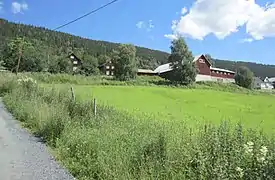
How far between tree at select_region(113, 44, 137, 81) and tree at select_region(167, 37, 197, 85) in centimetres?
832

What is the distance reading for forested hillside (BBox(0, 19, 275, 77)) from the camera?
9559 centimetres

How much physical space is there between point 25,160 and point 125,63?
224 feet

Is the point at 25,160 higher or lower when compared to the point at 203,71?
lower

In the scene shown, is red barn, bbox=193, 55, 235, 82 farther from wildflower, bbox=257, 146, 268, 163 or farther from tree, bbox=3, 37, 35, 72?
wildflower, bbox=257, 146, 268, 163

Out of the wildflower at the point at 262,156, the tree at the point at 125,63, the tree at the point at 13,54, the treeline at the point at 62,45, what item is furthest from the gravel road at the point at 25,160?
the treeline at the point at 62,45

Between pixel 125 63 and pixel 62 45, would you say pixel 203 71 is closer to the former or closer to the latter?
pixel 125 63

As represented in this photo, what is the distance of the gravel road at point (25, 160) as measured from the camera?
807 centimetres

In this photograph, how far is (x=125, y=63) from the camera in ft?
254

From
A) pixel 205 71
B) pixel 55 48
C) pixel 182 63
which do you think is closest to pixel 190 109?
pixel 182 63

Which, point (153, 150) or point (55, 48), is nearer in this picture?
point (153, 150)

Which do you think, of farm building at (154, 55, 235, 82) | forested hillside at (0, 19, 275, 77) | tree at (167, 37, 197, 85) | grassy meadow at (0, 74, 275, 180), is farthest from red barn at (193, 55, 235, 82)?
grassy meadow at (0, 74, 275, 180)

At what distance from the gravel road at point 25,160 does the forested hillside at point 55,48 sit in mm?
73515

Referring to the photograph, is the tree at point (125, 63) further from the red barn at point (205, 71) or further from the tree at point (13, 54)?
the tree at point (13, 54)

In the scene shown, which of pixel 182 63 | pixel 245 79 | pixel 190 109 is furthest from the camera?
pixel 245 79
